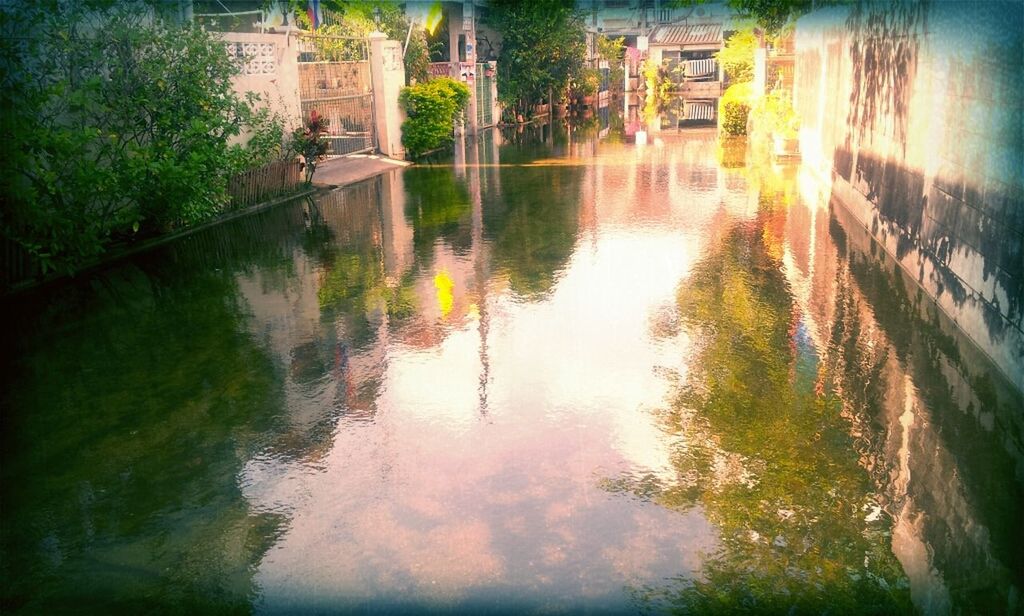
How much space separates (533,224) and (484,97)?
18.4 metres

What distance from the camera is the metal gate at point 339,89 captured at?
59.0ft

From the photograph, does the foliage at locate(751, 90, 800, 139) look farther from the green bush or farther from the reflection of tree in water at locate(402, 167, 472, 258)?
the green bush

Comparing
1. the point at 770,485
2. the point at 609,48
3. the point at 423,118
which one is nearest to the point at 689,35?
the point at 609,48

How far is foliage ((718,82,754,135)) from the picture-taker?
25016 mm

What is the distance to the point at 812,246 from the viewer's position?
35.9 ft

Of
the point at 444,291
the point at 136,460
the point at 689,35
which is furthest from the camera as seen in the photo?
the point at 689,35

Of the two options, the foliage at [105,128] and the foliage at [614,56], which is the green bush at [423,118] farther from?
the foliage at [614,56]

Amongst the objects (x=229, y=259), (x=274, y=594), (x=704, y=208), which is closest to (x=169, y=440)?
(x=274, y=594)

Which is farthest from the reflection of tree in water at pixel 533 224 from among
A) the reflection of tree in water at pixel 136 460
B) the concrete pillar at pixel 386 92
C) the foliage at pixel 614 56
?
the foliage at pixel 614 56

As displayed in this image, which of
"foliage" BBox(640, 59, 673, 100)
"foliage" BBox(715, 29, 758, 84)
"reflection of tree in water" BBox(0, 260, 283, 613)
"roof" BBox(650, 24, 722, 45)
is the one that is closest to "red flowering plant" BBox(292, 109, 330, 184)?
"reflection of tree in water" BBox(0, 260, 283, 613)

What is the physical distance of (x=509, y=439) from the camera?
5.63 metres

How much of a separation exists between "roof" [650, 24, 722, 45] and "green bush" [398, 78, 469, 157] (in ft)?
78.8

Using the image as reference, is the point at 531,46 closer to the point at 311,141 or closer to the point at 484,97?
the point at 484,97

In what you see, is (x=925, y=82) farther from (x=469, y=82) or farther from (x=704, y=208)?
(x=469, y=82)
